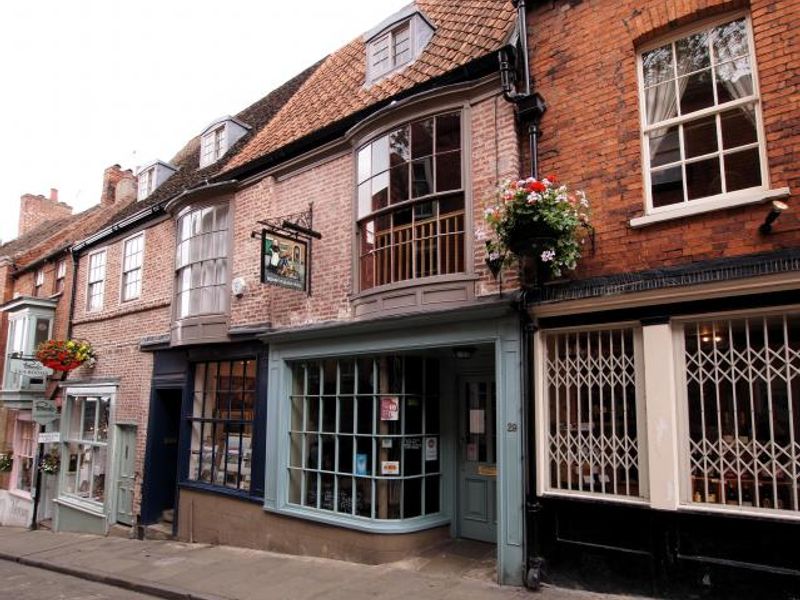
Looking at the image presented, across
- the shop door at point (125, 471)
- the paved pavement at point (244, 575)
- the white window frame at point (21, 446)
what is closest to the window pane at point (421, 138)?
the paved pavement at point (244, 575)

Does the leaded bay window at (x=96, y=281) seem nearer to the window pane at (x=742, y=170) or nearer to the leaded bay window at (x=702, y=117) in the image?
the leaded bay window at (x=702, y=117)

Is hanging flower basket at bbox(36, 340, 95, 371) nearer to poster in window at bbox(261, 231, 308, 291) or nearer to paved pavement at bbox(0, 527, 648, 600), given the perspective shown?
paved pavement at bbox(0, 527, 648, 600)

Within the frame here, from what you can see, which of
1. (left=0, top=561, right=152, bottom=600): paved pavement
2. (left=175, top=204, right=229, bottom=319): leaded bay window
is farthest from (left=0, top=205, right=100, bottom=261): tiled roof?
(left=0, top=561, right=152, bottom=600): paved pavement

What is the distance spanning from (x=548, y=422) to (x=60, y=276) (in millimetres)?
16011

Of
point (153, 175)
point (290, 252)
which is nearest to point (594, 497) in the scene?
point (290, 252)

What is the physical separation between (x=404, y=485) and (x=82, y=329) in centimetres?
1122

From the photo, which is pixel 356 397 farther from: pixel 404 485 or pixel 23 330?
pixel 23 330

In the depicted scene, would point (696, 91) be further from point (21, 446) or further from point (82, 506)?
point (21, 446)

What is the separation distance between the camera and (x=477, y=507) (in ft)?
28.2

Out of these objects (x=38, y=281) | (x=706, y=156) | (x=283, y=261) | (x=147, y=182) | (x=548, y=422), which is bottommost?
(x=548, y=422)

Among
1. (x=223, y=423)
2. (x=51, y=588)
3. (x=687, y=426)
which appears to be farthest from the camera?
(x=223, y=423)

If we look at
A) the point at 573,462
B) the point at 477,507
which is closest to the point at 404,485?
the point at 477,507

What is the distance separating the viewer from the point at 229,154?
45.4ft

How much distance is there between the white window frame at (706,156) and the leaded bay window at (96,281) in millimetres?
13221
